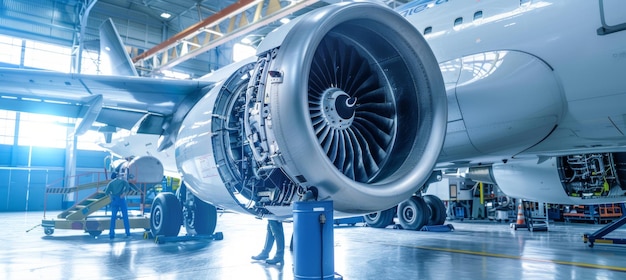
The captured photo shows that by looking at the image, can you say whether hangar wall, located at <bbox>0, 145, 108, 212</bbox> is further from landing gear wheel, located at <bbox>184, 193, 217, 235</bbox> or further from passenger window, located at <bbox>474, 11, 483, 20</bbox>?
passenger window, located at <bbox>474, 11, 483, 20</bbox>

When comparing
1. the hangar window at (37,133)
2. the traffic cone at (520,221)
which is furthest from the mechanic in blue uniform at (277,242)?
the hangar window at (37,133)

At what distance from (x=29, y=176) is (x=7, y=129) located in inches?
107

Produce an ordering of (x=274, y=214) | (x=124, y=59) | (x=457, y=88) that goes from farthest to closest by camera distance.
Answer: (x=124, y=59) → (x=457, y=88) → (x=274, y=214)

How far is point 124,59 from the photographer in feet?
34.4

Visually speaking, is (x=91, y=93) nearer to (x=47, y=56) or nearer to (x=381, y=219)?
(x=381, y=219)

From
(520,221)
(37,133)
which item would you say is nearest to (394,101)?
(520,221)

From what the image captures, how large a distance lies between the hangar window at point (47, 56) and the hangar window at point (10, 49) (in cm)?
33

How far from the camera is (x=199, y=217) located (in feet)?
24.9

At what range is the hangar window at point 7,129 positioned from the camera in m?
23.4

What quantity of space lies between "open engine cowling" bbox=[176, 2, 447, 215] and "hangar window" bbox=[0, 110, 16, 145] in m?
24.2

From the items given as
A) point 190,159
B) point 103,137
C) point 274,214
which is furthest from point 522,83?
point 103,137

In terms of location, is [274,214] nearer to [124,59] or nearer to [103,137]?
[124,59]

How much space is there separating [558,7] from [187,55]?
15.9 m

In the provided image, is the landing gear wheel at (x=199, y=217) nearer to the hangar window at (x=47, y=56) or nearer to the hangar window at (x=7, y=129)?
the hangar window at (x=47, y=56)
